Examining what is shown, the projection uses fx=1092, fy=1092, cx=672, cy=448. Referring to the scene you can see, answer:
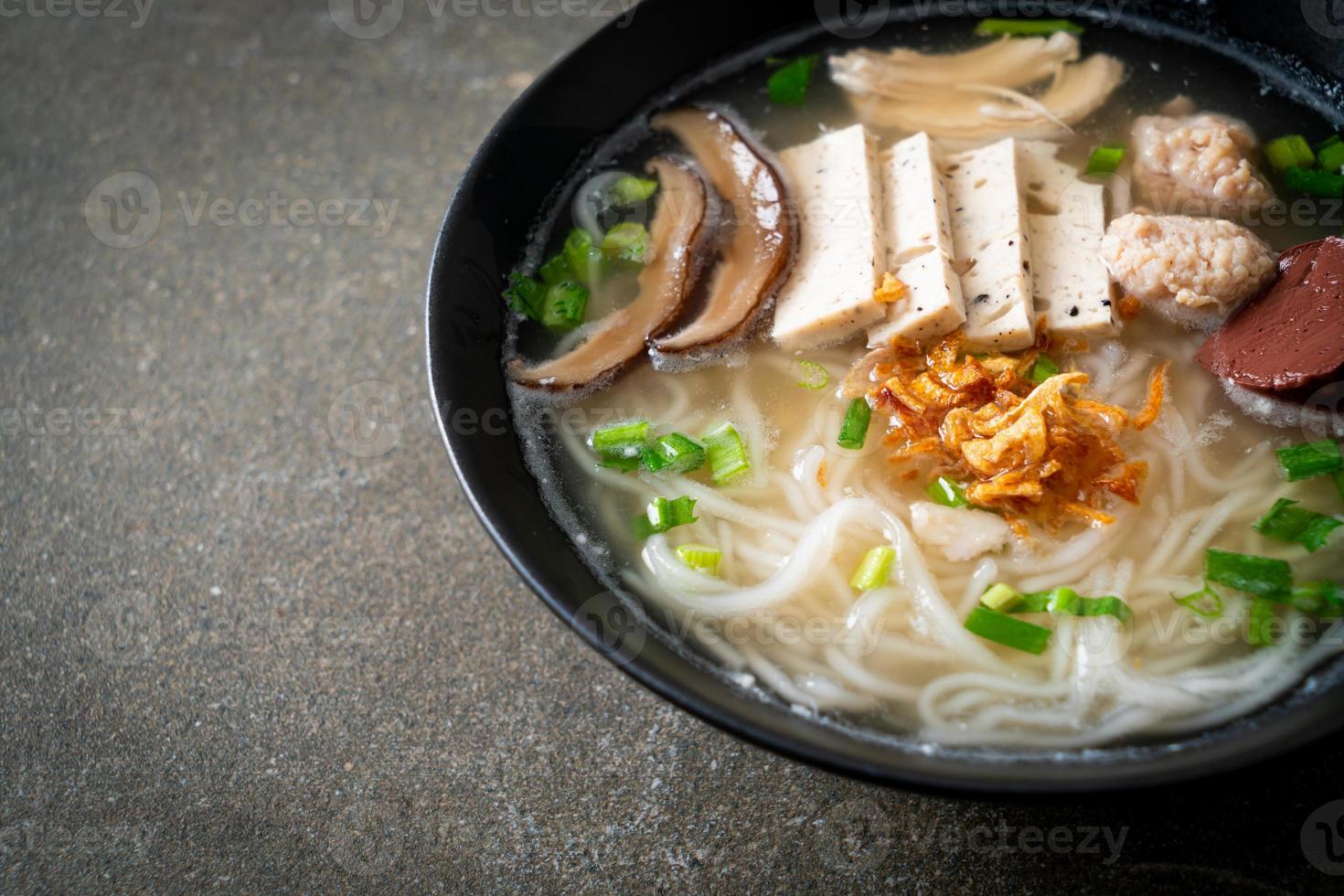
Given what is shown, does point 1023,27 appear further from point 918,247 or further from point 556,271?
point 556,271

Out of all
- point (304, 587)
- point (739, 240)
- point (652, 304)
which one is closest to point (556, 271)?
point (652, 304)

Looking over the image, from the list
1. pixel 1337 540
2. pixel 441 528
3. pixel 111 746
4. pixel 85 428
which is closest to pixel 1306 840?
pixel 1337 540

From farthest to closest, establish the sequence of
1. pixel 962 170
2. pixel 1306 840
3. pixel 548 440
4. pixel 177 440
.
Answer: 1. pixel 177 440
2. pixel 962 170
3. pixel 548 440
4. pixel 1306 840

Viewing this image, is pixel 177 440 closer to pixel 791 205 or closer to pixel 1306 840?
pixel 791 205

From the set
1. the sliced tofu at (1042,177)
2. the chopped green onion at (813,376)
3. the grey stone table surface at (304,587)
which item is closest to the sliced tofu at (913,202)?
the sliced tofu at (1042,177)

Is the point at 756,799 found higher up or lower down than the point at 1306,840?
lower down

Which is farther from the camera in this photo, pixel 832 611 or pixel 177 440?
pixel 177 440
